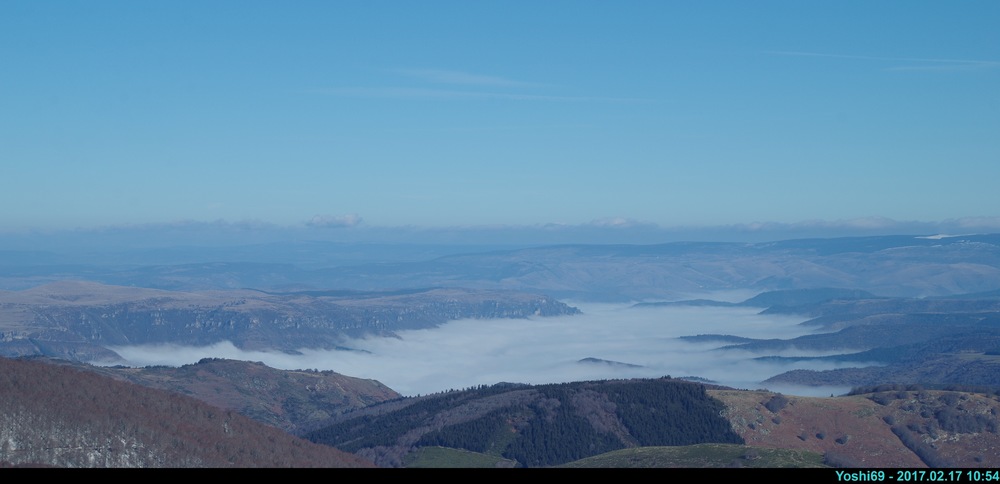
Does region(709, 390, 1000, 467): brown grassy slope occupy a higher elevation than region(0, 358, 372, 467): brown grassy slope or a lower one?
lower

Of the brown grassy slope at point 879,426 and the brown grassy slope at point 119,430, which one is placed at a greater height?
the brown grassy slope at point 119,430

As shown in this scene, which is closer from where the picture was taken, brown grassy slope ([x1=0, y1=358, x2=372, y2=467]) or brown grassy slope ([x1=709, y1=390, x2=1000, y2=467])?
brown grassy slope ([x1=0, y1=358, x2=372, y2=467])

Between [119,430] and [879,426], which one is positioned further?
[879,426]

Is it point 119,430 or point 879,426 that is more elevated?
point 119,430

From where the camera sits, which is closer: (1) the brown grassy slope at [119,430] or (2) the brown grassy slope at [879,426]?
(1) the brown grassy slope at [119,430]
